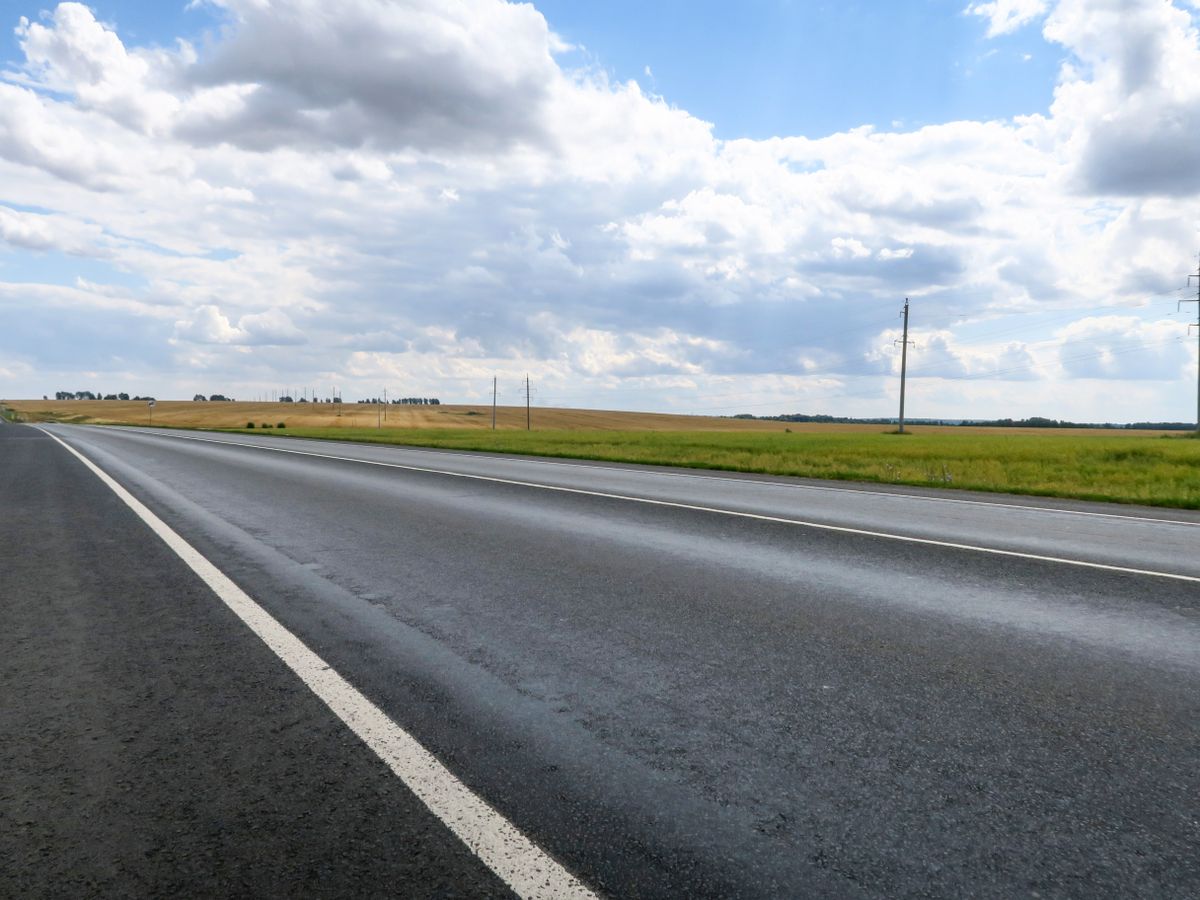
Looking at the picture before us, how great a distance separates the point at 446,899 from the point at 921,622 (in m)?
3.75

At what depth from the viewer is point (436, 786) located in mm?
2861

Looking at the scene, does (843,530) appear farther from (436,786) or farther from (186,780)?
(186,780)

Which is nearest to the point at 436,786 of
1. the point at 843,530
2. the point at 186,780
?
the point at 186,780

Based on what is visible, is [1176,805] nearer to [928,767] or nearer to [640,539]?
[928,767]

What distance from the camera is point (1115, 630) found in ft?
16.3

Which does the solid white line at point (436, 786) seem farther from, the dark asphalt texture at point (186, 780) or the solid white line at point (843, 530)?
the solid white line at point (843, 530)

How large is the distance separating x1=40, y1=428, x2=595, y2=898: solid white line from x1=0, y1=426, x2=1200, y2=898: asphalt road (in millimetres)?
60

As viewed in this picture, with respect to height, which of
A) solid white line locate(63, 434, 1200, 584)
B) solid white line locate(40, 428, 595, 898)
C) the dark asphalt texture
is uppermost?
solid white line locate(63, 434, 1200, 584)

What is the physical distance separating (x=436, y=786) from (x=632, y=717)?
3.17 feet

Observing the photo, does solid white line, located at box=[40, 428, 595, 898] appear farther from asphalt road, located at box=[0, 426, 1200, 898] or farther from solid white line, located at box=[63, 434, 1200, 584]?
solid white line, located at box=[63, 434, 1200, 584]

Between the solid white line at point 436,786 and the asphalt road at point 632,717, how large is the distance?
0.20 ft

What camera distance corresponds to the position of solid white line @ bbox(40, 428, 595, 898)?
2.35 m

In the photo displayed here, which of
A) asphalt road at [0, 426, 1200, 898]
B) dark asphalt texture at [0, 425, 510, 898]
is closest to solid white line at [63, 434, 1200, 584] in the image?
asphalt road at [0, 426, 1200, 898]

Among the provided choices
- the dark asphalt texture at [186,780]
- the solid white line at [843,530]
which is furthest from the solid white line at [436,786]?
the solid white line at [843,530]
